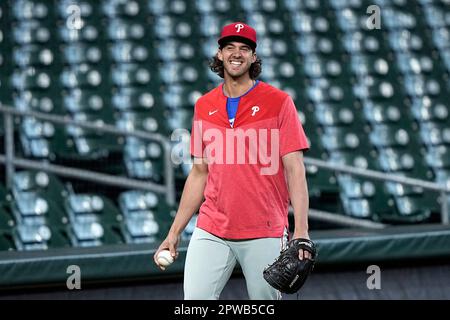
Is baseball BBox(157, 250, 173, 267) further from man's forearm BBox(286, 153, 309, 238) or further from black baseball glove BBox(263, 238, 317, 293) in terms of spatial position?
man's forearm BBox(286, 153, 309, 238)

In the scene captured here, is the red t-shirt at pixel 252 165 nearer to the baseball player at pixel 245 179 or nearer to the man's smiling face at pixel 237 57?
the baseball player at pixel 245 179

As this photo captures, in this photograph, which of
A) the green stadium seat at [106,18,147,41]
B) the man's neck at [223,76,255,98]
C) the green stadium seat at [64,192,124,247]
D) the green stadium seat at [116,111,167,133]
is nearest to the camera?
the man's neck at [223,76,255,98]

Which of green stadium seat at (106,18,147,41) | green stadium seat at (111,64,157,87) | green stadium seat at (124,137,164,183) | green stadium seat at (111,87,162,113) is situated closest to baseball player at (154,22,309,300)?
green stadium seat at (124,137,164,183)

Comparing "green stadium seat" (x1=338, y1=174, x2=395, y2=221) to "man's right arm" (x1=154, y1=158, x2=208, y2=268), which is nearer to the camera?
"man's right arm" (x1=154, y1=158, x2=208, y2=268)

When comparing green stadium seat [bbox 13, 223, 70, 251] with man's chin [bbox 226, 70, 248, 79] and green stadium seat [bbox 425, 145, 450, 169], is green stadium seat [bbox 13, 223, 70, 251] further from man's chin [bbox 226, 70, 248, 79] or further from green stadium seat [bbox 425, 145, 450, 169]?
green stadium seat [bbox 425, 145, 450, 169]

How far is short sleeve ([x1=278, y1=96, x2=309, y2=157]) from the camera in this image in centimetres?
338

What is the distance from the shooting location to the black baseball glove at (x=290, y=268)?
3.26 metres

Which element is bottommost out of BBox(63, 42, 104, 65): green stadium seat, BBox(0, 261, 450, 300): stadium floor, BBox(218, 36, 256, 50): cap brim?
BBox(0, 261, 450, 300): stadium floor

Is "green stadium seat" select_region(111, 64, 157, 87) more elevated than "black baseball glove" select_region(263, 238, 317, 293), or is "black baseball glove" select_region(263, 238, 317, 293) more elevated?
"green stadium seat" select_region(111, 64, 157, 87)

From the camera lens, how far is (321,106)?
8766 millimetres

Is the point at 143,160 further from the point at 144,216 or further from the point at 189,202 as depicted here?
the point at 189,202

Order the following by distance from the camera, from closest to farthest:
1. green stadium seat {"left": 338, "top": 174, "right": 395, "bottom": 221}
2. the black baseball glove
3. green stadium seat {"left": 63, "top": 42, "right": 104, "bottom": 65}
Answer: the black baseball glove → green stadium seat {"left": 338, "top": 174, "right": 395, "bottom": 221} → green stadium seat {"left": 63, "top": 42, "right": 104, "bottom": 65}
